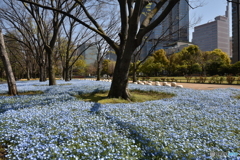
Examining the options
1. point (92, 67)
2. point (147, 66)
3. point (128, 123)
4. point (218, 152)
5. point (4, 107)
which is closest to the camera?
point (218, 152)

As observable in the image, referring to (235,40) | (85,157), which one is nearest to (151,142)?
(85,157)

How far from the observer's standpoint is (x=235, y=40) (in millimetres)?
56031

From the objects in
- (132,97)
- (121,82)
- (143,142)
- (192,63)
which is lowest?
(143,142)

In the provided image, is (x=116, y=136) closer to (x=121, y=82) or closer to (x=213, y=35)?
(x=121, y=82)

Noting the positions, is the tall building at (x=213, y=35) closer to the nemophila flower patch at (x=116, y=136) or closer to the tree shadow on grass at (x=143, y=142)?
the nemophila flower patch at (x=116, y=136)

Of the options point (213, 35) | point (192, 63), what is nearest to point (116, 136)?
point (192, 63)

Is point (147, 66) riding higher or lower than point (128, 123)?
higher

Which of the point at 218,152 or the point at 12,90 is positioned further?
the point at 12,90

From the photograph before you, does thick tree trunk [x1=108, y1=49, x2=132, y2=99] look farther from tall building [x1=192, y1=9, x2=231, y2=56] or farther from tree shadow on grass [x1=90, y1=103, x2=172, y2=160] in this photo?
tall building [x1=192, y1=9, x2=231, y2=56]

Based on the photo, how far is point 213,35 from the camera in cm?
10156

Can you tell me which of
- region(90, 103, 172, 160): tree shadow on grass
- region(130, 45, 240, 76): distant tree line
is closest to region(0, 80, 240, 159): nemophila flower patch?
region(90, 103, 172, 160): tree shadow on grass

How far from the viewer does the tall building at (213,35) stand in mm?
99312

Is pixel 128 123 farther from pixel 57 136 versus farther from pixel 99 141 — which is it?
pixel 57 136

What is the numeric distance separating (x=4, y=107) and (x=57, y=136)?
3.50 meters
